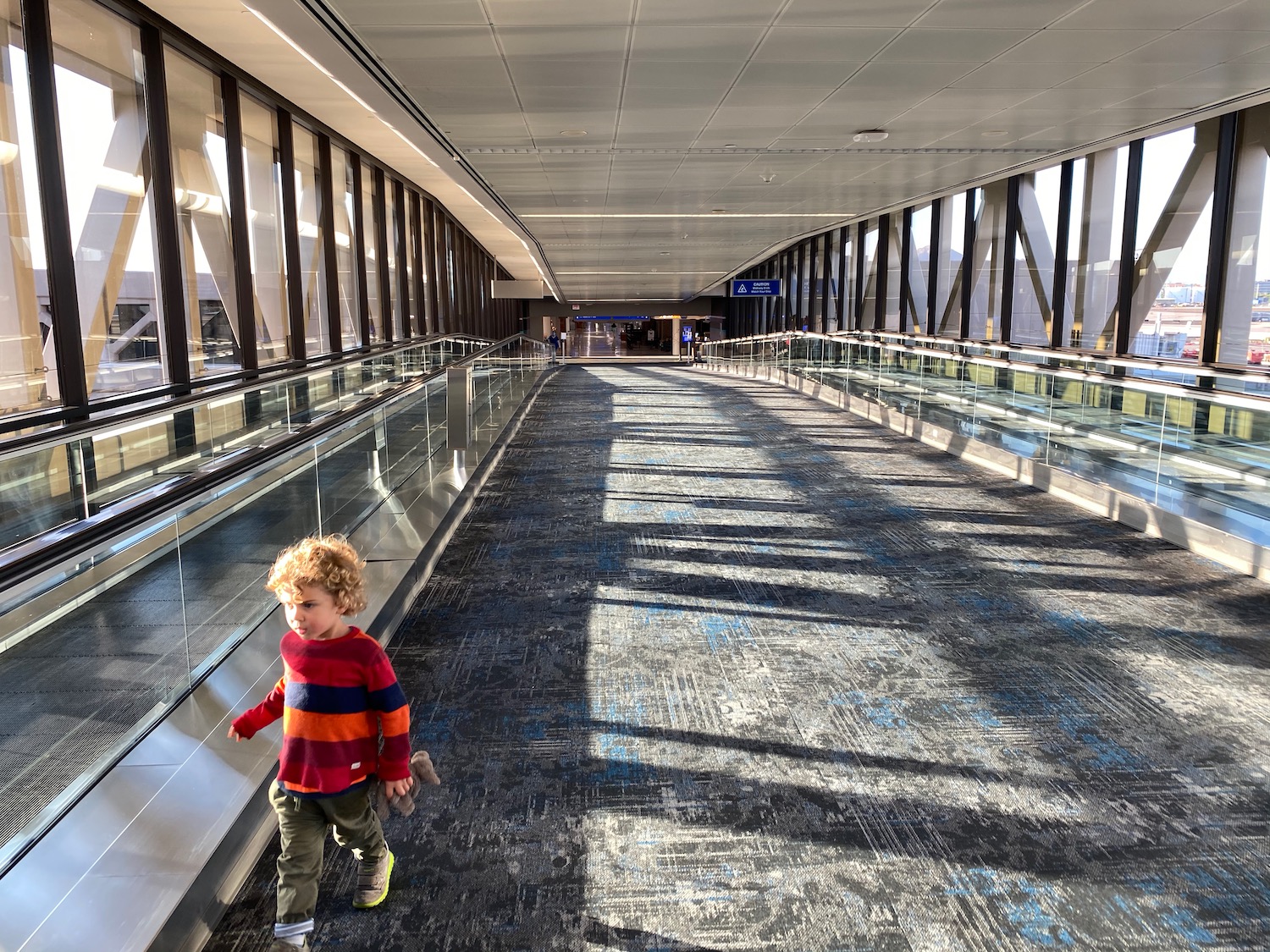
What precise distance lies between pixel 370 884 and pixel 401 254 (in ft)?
51.6

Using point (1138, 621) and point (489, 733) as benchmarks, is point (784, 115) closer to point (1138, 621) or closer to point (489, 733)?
point (1138, 621)

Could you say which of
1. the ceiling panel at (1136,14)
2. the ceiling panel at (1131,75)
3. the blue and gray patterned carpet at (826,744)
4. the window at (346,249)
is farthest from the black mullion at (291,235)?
the ceiling panel at (1136,14)

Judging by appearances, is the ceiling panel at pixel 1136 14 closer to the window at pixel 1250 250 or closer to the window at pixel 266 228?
the window at pixel 1250 250

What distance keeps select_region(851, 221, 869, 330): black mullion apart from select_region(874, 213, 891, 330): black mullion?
0.60m

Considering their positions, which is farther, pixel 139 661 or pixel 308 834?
pixel 139 661

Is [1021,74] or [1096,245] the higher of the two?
[1021,74]

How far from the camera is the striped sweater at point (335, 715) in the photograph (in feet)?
7.31

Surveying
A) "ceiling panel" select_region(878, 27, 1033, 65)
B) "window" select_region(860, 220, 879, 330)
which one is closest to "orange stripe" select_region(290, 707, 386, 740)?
"ceiling panel" select_region(878, 27, 1033, 65)

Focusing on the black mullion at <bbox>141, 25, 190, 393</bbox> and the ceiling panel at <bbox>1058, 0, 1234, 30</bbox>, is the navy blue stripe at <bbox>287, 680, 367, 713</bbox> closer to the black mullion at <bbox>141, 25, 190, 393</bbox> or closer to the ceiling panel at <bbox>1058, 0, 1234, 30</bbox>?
the ceiling panel at <bbox>1058, 0, 1234, 30</bbox>

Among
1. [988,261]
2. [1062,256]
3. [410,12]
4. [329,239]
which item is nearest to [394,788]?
[410,12]

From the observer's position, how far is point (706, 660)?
13.1ft

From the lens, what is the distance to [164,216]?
24.6 ft

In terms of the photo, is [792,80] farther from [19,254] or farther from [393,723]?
[393,723]

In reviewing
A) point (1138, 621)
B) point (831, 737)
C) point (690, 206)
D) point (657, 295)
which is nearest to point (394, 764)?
point (831, 737)
